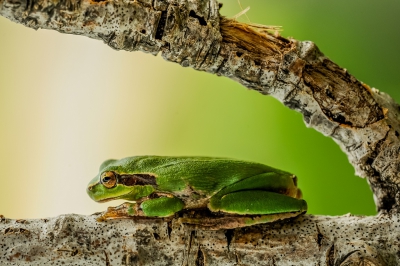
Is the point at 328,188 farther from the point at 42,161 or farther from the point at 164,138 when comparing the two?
the point at 42,161

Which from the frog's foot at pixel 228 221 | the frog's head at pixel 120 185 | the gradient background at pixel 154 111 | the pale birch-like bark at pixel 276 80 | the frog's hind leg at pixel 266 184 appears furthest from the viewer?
the gradient background at pixel 154 111

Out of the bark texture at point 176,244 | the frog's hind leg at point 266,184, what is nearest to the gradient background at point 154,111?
the frog's hind leg at point 266,184

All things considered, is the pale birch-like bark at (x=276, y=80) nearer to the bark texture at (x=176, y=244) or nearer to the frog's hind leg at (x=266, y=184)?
the bark texture at (x=176, y=244)

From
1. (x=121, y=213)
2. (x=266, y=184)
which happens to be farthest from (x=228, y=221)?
(x=121, y=213)

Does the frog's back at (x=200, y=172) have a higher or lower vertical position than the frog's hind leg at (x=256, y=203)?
higher

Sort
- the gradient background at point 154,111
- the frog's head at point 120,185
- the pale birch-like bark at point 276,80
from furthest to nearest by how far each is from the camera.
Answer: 1. the gradient background at point 154,111
2. the frog's head at point 120,185
3. the pale birch-like bark at point 276,80

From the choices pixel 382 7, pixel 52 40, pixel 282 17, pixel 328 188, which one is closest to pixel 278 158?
pixel 328 188

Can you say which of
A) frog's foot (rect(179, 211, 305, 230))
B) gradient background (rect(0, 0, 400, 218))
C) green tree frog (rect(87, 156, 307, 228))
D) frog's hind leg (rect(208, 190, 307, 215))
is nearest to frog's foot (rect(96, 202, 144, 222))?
green tree frog (rect(87, 156, 307, 228))
